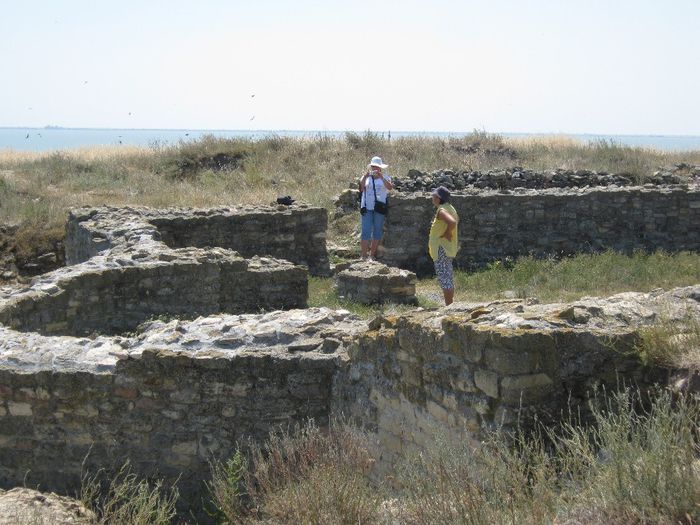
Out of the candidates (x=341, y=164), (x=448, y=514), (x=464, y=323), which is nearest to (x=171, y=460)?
(x=464, y=323)

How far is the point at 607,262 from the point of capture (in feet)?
43.2

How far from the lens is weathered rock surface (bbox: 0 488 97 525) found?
14.7 feet

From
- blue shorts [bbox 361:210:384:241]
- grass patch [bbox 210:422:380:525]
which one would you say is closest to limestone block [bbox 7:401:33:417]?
grass patch [bbox 210:422:380:525]

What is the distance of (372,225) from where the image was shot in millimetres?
13523

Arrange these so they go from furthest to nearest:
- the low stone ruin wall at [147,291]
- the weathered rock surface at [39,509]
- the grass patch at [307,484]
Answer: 1. the low stone ruin wall at [147,291]
2. the weathered rock surface at [39,509]
3. the grass patch at [307,484]

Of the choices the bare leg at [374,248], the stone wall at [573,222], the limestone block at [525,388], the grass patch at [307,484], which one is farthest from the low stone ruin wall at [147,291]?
the stone wall at [573,222]

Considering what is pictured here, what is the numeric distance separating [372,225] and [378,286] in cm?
247

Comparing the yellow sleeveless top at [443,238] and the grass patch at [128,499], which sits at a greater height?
the yellow sleeveless top at [443,238]

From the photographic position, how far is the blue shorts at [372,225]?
13.4m

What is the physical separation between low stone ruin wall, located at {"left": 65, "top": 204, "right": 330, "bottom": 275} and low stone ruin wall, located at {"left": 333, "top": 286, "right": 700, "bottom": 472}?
8586 millimetres

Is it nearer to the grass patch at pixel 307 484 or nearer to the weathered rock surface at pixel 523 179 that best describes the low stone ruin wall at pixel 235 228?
the weathered rock surface at pixel 523 179

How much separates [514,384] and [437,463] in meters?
0.61

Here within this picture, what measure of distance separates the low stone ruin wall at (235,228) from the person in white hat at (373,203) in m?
0.94

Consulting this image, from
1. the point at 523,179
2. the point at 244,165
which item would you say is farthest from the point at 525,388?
the point at 244,165
